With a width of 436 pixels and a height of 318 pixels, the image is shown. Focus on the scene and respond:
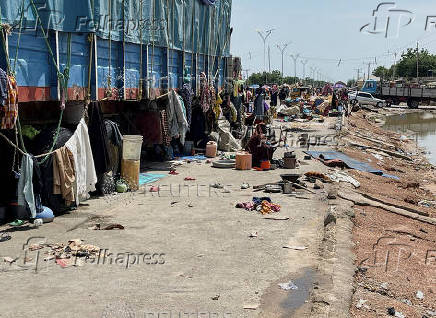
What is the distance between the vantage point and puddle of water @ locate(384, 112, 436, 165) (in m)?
31.1

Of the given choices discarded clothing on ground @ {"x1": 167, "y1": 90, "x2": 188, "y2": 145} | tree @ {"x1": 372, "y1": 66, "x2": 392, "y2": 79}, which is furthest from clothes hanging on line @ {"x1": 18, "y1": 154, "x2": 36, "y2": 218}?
tree @ {"x1": 372, "y1": 66, "x2": 392, "y2": 79}

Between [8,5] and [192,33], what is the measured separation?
9069 mm

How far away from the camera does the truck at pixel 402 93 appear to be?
167 ft

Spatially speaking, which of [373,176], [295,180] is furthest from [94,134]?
[373,176]

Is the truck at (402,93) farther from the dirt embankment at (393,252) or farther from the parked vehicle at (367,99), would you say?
the dirt embankment at (393,252)

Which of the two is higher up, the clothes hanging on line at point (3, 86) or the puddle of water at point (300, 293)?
the clothes hanging on line at point (3, 86)

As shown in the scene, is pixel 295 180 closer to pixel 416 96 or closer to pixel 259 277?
Answer: pixel 259 277

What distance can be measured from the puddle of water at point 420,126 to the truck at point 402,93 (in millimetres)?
1603

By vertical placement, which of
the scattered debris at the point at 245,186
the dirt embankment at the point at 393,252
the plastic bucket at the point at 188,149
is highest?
the plastic bucket at the point at 188,149

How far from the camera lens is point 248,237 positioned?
779 centimetres

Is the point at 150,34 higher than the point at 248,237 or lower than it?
higher

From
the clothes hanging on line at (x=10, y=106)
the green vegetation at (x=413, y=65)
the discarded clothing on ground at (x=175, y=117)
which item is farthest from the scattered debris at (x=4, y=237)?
the green vegetation at (x=413, y=65)

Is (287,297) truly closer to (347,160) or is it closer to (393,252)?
(393,252)

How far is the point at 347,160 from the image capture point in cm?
A: 1727
